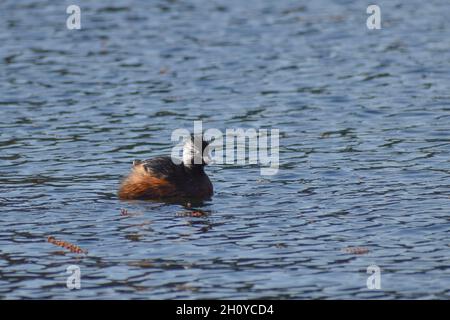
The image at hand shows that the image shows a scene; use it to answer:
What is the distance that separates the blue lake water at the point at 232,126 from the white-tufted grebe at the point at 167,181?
293 mm

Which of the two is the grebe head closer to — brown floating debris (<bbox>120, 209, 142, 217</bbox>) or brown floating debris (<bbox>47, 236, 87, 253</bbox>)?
brown floating debris (<bbox>120, 209, 142, 217</bbox>)

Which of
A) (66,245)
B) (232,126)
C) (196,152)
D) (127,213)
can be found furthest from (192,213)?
(232,126)

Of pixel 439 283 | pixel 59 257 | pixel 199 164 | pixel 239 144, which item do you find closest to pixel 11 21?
pixel 239 144

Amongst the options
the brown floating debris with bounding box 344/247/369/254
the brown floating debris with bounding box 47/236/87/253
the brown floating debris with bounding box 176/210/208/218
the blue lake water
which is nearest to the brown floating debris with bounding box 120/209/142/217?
the blue lake water

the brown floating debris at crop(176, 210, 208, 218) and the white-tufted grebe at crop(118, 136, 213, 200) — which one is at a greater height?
the white-tufted grebe at crop(118, 136, 213, 200)

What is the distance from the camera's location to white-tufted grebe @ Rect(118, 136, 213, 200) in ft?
53.1

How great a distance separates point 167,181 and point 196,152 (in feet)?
→ 2.24

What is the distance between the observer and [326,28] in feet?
94.2

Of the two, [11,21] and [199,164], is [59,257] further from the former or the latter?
[11,21]

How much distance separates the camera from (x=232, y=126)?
20.6m

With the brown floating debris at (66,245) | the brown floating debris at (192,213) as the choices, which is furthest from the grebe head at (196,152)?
the brown floating debris at (66,245)

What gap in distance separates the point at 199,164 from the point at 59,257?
385 centimetres

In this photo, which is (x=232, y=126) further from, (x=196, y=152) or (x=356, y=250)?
(x=356, y=250)

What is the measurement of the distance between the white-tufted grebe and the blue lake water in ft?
0.96
